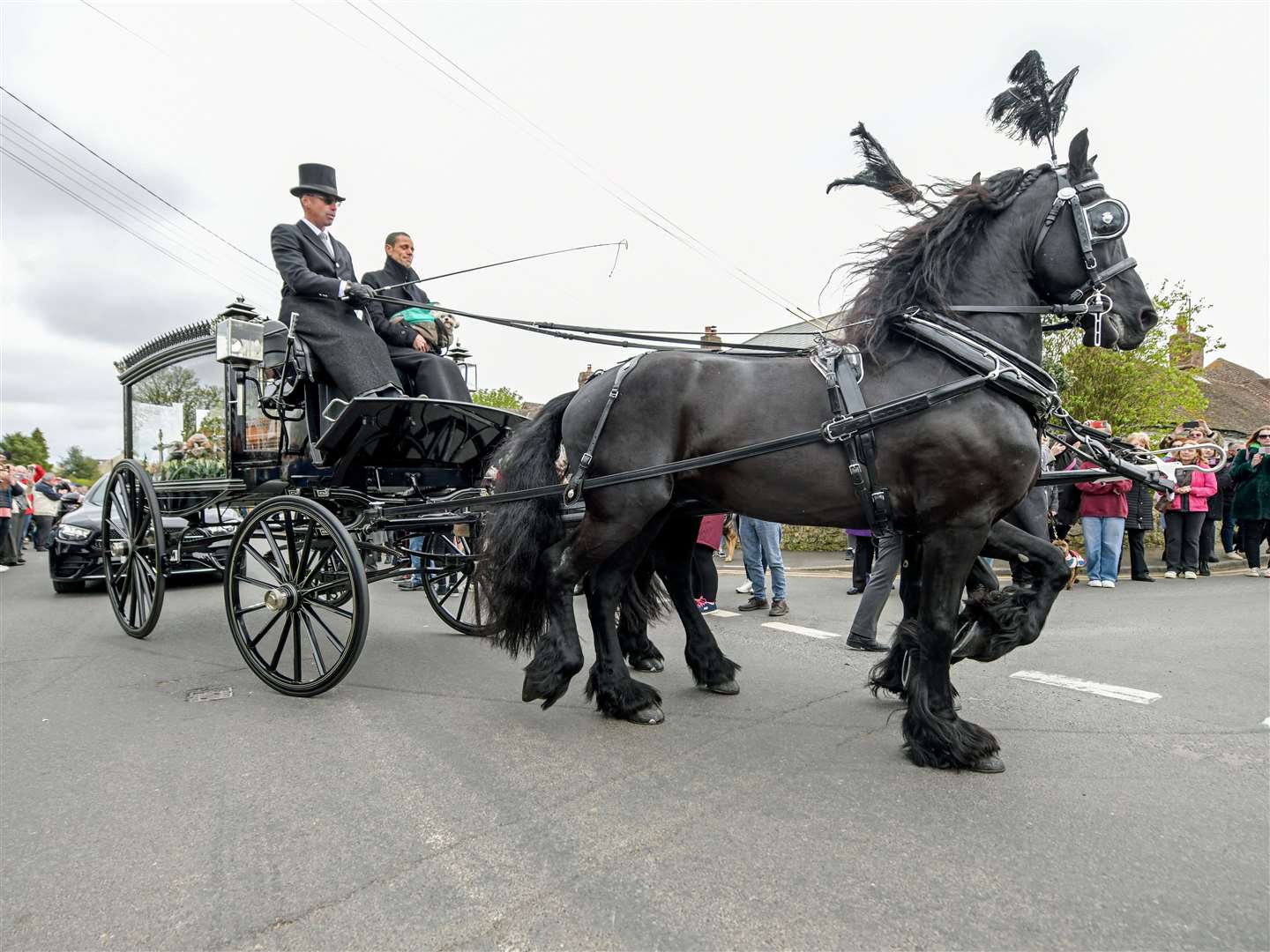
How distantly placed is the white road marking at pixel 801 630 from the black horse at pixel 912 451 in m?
2.13

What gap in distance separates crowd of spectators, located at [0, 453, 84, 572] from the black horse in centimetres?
967

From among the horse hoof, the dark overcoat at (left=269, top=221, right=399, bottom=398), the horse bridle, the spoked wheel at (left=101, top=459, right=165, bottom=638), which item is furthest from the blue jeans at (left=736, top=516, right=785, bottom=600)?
the spoked wheel at (left=101, top=459, right=165, bottom=638)

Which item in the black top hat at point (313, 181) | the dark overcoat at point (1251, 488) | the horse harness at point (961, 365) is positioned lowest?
the dark overcoat at point (1251, 488)

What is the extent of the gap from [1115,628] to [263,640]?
6.68 meters

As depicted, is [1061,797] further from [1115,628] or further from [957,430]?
[1115,628]

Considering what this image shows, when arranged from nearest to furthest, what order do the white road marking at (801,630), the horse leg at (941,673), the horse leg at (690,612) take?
the horse leg at (941,673) → the horse leg at (690,612) → the white road marking at (801,630)

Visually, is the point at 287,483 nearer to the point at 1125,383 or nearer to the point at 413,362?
the point at 413,362

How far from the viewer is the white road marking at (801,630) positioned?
19.9ft

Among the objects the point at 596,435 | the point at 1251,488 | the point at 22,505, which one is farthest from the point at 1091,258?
the point at 22,505

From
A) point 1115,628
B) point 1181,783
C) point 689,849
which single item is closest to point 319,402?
point 689,849

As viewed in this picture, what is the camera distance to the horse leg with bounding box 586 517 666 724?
3811 mm

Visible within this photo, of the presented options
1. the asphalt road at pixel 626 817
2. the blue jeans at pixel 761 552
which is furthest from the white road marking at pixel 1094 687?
the blue jeans at pixel 761 552

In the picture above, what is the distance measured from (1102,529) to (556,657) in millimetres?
7667

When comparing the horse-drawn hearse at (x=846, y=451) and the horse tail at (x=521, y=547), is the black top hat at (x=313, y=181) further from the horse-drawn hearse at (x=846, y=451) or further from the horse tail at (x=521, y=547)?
the horse tail at (x=521, y=547)
